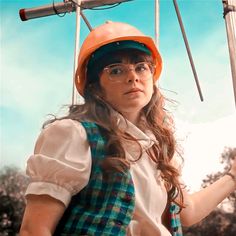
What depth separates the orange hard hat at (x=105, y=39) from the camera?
108 cm

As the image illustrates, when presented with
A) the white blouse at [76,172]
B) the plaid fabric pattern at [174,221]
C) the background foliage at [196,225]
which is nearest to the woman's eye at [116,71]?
the white blouse at [76,172]

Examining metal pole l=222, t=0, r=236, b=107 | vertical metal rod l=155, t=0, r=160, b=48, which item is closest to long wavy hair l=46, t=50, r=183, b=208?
metal pole l=222, t=0, r=236, b=107

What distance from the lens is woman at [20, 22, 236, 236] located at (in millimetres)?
900

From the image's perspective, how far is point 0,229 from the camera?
10.2 metres

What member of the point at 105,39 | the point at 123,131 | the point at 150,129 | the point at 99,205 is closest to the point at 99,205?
the point at 99,205

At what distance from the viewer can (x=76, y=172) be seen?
2.97 ft

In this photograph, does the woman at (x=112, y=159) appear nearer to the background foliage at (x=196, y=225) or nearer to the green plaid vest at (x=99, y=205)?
the green plaid vest at (x=99, y=205)

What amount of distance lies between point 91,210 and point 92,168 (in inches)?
3.9

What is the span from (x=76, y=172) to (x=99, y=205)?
9 cm

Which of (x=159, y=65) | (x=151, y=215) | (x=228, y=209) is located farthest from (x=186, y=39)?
(x=228, y=209)

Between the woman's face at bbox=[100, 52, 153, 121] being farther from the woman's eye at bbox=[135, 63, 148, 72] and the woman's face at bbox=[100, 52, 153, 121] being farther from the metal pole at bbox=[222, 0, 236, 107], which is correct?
the metal pole at bbox=[222, 0, 236, 107]

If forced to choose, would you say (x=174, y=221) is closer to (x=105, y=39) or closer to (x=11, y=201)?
(x=105, y=39)

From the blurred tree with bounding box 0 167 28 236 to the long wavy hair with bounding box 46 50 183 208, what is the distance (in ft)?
31.4

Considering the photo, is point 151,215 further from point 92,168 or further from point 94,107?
point 94,107
